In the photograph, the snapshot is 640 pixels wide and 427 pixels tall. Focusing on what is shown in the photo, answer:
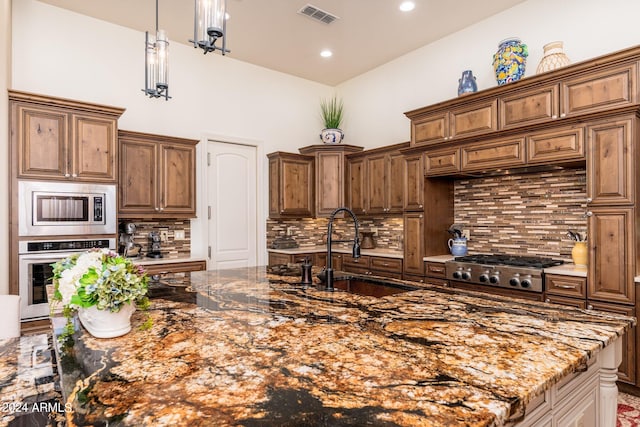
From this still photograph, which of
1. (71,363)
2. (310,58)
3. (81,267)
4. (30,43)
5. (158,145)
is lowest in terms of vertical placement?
(71,363)

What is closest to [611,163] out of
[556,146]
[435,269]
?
[556,146]

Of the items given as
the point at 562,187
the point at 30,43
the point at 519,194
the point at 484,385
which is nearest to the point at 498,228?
the point at 519,194

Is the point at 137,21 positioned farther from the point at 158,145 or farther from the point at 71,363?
the point at 71,363

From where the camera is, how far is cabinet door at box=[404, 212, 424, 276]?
13.7 feet

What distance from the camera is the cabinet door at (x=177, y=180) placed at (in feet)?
13.9

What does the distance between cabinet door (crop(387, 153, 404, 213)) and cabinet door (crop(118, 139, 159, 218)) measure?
107 inches

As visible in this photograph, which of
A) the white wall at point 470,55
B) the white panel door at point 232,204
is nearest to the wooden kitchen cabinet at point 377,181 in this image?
the white wall at point 470,55

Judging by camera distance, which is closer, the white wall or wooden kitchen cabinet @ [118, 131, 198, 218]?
the white wall

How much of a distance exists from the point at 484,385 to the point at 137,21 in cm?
475

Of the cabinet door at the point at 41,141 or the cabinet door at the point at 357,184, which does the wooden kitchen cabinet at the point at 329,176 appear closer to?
the cabinet door at the point at 357,184

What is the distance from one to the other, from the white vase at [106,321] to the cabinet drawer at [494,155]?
3.24 m

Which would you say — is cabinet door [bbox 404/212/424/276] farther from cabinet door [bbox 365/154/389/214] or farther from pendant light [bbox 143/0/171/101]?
pendant light [bbox 143/0/171/101]

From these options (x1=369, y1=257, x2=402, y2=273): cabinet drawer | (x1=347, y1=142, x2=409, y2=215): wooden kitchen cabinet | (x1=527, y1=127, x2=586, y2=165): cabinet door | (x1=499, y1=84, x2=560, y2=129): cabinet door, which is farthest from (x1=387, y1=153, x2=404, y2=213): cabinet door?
(x1=527, y1=127, x2=586, y2=165): cabinet door

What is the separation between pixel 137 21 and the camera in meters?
4.19
